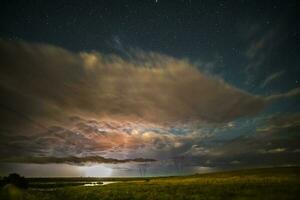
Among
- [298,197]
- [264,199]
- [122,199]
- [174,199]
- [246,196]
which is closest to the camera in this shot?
[298,197]

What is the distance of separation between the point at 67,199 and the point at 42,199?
519cm

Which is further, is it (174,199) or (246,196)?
(174,199)

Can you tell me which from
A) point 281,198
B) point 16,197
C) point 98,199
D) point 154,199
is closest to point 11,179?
point 16,197

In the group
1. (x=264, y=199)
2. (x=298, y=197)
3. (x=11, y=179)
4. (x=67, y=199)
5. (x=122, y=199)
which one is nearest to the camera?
(x=298, y=197)

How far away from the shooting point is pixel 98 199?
41.7 m

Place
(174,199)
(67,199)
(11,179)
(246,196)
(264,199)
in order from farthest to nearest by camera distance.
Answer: (11,179)
(67,199)
(174,199)
(246,196)
(264,199)

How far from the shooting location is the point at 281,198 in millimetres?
26672

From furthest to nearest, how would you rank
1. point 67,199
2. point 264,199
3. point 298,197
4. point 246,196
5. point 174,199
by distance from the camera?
point 67,199
point 174,199
point 246,196
point 264,199
point 298,197

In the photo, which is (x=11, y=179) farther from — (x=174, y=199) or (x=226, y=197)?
(x=226, y=197)

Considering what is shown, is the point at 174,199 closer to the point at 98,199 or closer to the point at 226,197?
the point at 226,197

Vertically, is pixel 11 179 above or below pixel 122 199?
above

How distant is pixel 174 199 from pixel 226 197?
23.1 ft

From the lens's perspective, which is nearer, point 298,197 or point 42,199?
point 298,197

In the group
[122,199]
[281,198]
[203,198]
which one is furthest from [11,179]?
[281,198]
